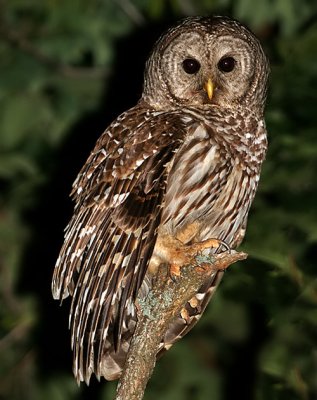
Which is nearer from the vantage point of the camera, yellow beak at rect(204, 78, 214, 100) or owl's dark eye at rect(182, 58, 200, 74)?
yellow beak at rect(204, 78, 214, 100)

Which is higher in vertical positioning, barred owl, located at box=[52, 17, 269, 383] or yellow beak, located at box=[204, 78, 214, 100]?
yellow beak, located at box=[204, 78, 214, 100]

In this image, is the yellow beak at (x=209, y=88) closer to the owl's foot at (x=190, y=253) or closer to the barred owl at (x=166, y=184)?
the barred owl at (x=166, y=184)

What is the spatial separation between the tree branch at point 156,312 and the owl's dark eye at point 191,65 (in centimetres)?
123

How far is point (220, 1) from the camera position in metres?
8.07

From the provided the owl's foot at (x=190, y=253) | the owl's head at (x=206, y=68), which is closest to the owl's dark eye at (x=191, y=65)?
the owl's head at (x=206, y=68)

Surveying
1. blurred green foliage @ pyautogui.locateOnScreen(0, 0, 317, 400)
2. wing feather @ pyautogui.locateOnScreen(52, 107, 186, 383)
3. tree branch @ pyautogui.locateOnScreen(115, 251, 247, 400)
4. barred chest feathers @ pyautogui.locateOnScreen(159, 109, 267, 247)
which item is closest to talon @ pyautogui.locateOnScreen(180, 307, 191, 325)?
wing feather @ pyautogui.locateOnScreen(52, 107, 186, 383)

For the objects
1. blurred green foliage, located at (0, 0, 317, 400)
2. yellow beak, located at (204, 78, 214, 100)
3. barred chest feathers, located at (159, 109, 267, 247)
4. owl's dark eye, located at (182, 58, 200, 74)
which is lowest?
blurred green foliage, located at (0, 0, 317, 400)

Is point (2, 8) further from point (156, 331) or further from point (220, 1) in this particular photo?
point (156, 331)

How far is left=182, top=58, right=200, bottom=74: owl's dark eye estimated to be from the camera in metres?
5.66

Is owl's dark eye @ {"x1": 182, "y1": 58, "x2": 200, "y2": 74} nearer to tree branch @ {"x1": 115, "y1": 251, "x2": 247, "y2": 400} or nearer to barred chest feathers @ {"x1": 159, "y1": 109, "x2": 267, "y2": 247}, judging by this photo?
barred chest feathers @ {"x1": 159, "y1": 109, "x2": 267, "y2": 247}

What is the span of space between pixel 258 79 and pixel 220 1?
2433mm

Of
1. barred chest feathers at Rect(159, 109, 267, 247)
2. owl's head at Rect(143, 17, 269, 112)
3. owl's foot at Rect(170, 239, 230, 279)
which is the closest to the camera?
owl's foot at Rect(170, 239, 230, 279)

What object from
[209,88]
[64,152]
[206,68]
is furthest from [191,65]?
[64,152]

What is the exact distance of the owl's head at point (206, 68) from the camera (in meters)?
5.62
